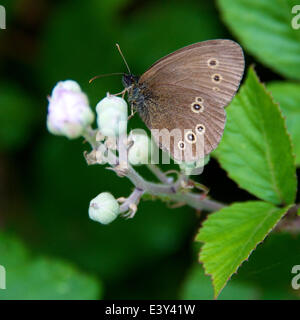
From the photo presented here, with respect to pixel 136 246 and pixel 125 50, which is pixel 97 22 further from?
pixel 136 246

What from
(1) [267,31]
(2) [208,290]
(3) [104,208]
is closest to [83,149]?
(2) [208,290]

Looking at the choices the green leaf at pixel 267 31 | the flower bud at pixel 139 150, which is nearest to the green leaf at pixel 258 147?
the flower bud at pixel 139 150

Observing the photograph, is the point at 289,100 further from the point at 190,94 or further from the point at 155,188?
the point at 155,188

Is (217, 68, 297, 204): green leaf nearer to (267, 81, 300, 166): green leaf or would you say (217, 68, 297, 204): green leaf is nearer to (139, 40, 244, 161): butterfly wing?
(139, 40, 244, 161): butterfly wing

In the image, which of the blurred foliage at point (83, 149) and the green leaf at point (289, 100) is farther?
the blurred foliage at point (83, 149)

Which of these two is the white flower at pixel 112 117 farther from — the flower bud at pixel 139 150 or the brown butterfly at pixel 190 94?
the brown butterfly at pixel 190 94

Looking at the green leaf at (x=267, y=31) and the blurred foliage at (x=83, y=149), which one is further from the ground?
the green leaf at (x=267, y=31)
